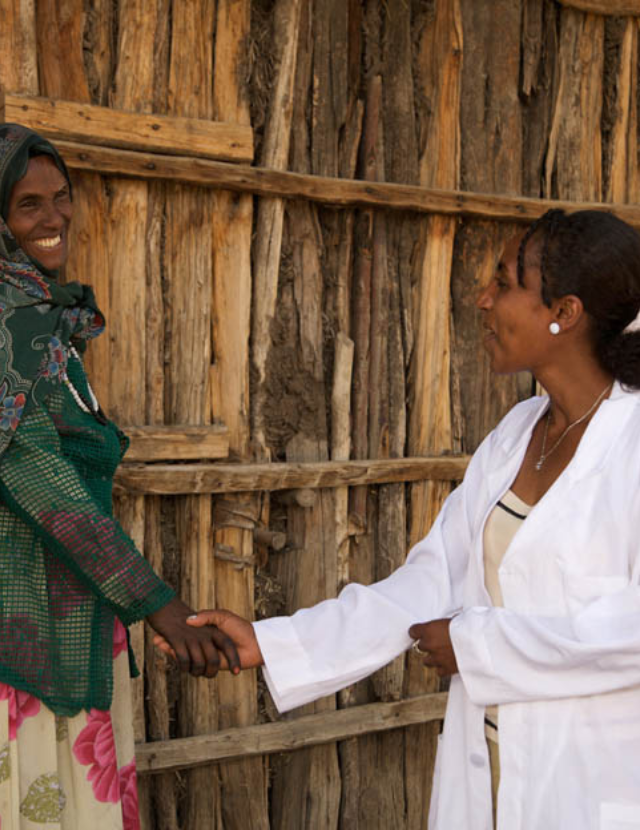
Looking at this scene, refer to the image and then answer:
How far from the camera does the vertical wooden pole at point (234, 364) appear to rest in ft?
11.9

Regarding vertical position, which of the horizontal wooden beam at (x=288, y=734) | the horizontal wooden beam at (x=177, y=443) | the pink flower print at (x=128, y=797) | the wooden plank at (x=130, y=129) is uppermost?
the wooden plank at (x=130, y=129)

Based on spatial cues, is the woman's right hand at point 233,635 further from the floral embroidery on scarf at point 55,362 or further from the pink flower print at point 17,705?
the floral embroidery on scarf at point 55,362

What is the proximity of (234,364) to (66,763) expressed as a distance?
5.51 feet

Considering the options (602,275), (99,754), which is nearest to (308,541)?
(99,754)

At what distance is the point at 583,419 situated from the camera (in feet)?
7.82

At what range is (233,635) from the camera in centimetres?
262

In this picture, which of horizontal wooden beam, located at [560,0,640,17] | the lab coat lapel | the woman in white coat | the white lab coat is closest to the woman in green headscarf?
the woman in white coat

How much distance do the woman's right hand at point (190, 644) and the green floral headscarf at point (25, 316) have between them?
2.13 feet

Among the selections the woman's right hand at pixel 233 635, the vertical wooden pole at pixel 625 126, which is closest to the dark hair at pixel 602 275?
the woman's right hand at pixel 233 635

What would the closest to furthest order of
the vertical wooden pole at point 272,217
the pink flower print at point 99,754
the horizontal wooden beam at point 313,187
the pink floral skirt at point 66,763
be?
the pink floral skirt at point 66,763 < the pink flower print at point 99,754 < the horizontal wooden beam at point 313,187 < the vertical wooden pole at point 272,217

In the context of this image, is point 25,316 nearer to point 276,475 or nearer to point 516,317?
point 516,317

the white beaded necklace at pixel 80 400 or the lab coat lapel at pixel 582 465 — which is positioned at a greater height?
the white beaded necklace at pixel 80 400

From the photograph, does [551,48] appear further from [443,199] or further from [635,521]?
[635,521]

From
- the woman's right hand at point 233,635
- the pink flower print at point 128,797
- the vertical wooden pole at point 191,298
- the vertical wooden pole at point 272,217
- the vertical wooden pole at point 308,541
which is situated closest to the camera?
the woman's right hand at point 233,635
